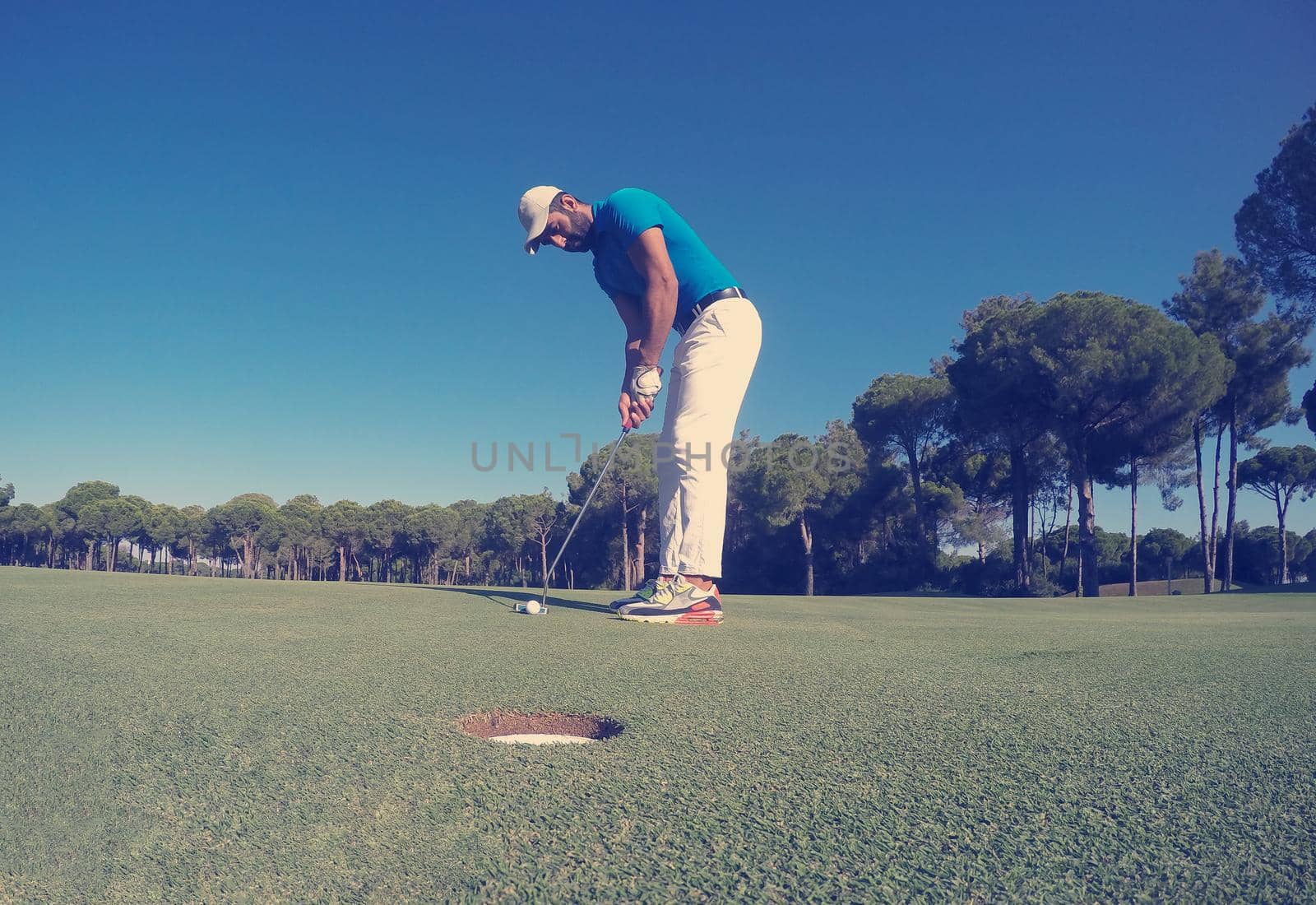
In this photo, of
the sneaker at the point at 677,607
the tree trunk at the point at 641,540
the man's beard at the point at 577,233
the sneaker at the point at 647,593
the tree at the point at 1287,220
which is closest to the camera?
the sneaker at the point at 677,607

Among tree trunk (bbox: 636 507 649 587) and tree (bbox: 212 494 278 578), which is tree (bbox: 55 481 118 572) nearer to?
tree (bbox: 212 494 278 578)

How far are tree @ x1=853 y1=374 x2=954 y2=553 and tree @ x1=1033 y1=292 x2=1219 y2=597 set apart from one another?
23.3ft

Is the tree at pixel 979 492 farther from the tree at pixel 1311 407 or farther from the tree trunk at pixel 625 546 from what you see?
the tree trunk at pixel 625 546

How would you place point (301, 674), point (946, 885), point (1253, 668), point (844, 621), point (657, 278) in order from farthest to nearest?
1. point (844, 621)
2. point (657, 278)
3. point (1253, 668)
4. point (301, 674)
5. point (946, 885)

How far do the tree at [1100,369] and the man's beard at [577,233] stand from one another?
78.6ft

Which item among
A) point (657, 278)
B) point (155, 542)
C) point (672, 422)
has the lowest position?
point (155, 542)

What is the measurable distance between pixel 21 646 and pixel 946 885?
3.24m

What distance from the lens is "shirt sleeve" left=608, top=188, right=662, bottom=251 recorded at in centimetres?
442

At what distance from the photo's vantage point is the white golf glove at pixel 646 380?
15.0 ft

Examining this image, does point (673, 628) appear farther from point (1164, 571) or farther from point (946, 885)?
point (1164, 571)

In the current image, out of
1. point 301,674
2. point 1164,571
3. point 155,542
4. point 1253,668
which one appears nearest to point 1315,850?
point 1253,668

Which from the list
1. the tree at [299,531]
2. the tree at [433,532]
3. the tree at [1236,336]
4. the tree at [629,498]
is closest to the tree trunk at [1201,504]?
the tree at [1236,336]

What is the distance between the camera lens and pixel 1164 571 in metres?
44.7

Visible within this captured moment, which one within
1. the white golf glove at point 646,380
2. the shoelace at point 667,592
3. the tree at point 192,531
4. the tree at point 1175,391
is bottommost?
the tree at point 192,531
